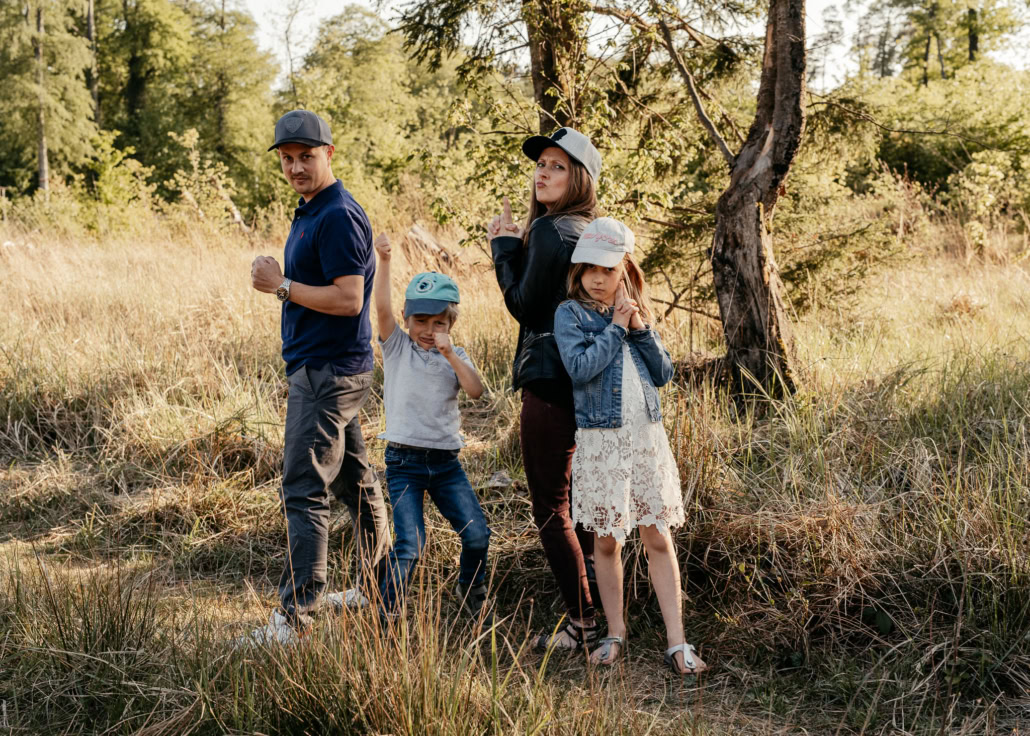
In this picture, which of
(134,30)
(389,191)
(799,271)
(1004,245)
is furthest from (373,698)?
(134,30)

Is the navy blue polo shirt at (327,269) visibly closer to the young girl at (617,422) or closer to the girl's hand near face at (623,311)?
the young girl at (617,422)

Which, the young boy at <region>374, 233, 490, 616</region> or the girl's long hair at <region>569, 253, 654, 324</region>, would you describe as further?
the young boy at <region>374, 233, 490, 616</region>

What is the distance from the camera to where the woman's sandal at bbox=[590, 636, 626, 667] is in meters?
3.19

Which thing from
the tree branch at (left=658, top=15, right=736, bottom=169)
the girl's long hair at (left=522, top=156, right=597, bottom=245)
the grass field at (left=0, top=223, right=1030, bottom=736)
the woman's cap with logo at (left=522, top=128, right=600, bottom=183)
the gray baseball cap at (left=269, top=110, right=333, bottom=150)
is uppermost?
the tree branch at (left=658, top=15, right=736, bottom=169)

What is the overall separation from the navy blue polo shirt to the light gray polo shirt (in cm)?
15

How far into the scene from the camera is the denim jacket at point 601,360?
10.0 feet

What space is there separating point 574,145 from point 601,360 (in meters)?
0.84

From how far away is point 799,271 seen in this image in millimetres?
7133

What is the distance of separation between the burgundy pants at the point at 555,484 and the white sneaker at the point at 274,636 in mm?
1005

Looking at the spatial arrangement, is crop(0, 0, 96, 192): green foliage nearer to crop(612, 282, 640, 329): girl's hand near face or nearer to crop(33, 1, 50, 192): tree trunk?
crop(33, 1, 50, 192): tree trunk

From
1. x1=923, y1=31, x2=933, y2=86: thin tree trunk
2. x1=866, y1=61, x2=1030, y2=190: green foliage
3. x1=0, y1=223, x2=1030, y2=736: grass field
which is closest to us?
x1=0, y1=223, x2=1030, y2=736: grass field

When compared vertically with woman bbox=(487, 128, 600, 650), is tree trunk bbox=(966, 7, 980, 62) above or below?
above

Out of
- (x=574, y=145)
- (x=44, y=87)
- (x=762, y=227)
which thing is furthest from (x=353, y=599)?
(x=44, y=87)

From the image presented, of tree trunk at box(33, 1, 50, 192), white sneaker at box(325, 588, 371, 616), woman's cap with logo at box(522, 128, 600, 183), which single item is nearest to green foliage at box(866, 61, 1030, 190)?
woman's cap with logo at box(522, 128, 600, 183)
